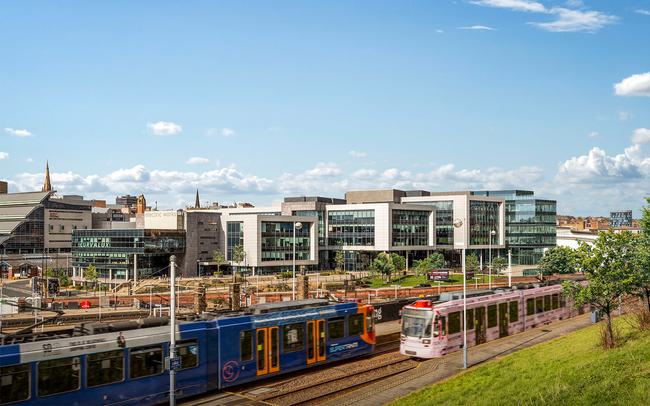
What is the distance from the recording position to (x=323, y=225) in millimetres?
124625

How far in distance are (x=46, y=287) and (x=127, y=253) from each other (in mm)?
22891

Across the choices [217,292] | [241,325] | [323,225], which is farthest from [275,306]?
[323,225]

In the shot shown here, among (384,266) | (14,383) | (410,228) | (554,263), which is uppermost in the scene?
(410,228)

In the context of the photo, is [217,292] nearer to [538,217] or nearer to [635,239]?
[635,239]

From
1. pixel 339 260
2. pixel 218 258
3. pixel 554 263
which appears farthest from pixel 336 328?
pixel 339 260

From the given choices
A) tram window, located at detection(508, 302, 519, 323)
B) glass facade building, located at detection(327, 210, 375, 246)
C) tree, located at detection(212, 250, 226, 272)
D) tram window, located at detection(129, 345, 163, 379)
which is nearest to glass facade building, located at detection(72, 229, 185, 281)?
tree, located at detection(212, 250, 226, 272)

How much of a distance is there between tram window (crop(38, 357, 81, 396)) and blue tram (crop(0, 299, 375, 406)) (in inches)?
1.3

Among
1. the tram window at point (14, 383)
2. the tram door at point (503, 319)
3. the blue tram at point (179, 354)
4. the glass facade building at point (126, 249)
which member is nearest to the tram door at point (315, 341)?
the blue tram at point (179, 354)

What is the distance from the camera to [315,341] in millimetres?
29859

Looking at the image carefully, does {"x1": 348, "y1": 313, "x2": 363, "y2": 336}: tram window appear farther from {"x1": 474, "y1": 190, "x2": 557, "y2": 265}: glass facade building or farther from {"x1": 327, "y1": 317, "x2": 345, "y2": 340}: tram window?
{"x1": 474, "y1": 190, "x2": 557, "y2": 265}: glass facade building

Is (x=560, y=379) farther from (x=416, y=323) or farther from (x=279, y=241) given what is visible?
(x=279, y=241)

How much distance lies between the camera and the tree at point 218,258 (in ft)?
350

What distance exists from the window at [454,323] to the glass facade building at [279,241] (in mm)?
77626

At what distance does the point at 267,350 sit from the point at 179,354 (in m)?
4.90
